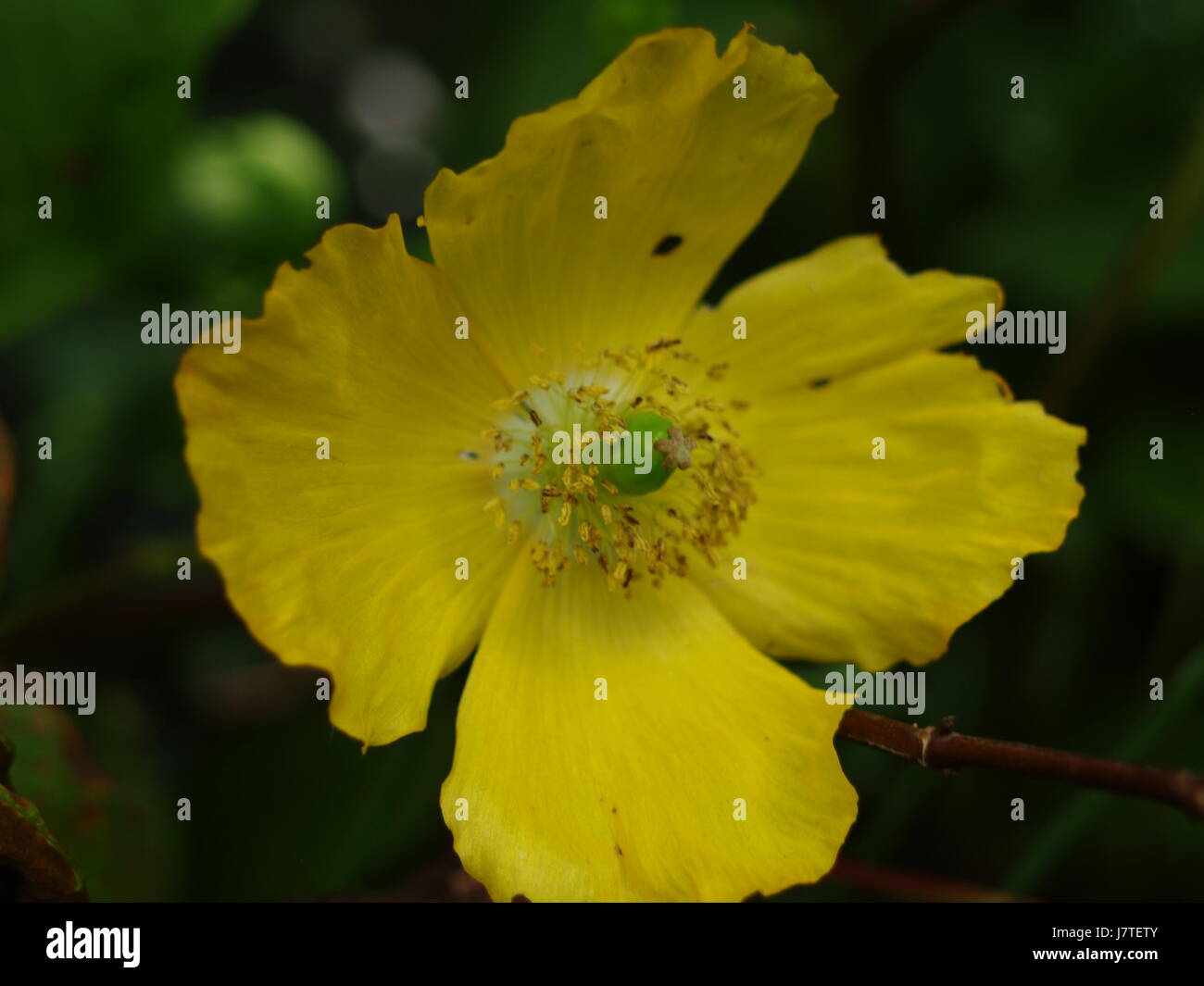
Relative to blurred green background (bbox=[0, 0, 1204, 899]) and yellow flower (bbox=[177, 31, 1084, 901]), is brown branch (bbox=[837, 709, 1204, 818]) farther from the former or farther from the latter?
blurred green background (bbox=[0, 0, 1204, 899])

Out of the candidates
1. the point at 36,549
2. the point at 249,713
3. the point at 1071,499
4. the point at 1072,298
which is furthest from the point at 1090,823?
the point at 36,549

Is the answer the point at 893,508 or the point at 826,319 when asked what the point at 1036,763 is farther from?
the point at 826,319

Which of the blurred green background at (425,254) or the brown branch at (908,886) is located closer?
the brown branch at (908,886)

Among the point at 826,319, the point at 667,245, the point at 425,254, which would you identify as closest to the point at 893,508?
the point at 826,319

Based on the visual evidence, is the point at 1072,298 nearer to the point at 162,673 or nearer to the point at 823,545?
the point at 823,545

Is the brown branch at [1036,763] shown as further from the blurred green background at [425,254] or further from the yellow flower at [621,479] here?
the blurred green background at [425,254]

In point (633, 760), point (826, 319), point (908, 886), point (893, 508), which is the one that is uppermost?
point (826, 319)

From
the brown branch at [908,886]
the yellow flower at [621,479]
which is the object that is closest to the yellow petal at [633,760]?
the yellow flower at [621,479]

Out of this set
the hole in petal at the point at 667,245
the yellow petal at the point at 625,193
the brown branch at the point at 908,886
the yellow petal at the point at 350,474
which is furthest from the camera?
the hole in petal at the point at 667,245
